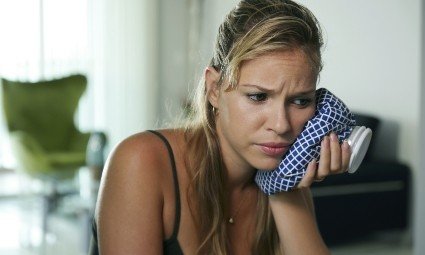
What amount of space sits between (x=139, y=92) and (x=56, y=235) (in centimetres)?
196

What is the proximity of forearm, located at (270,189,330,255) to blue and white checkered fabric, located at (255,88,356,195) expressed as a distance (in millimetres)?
81

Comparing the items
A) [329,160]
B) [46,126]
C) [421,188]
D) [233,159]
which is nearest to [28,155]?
[46,126]

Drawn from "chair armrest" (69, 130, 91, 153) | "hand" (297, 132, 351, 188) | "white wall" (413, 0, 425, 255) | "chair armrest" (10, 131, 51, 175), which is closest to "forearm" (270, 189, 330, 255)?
"hand" (297, 132, 351, 188)

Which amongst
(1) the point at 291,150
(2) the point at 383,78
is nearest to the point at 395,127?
(2) the point at 383,78

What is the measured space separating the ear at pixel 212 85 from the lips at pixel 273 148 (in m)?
0.13

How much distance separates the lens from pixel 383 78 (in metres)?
4.03

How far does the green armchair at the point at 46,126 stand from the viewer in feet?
14.6

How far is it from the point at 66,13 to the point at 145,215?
454 centimetres

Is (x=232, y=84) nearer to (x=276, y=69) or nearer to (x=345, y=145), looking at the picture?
(x=276, y=69)

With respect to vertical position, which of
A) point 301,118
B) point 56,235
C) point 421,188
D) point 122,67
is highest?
point 301,118

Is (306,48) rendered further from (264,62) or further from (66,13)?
(66,13)

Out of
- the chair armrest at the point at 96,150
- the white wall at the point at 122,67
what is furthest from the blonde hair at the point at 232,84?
the white wall at the point at 122,67

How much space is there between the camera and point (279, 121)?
3.71 ft

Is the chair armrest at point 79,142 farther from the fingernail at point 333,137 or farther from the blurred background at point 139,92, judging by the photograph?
the fingernail at point 333,137
